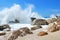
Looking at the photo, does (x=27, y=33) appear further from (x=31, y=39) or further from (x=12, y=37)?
(x=31, y=39)

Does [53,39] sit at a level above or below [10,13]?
below

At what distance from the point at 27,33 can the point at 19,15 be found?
16951 mm

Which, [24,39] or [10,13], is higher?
[10,13]

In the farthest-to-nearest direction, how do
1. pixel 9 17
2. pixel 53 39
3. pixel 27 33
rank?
pixel 9 17
pixel 27 33
pixel 53 39

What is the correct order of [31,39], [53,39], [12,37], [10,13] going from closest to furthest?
1. [53,39]
2. [31,39]
3. [12,37]
4. [10,13]

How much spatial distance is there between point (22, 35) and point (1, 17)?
1623 centimetres

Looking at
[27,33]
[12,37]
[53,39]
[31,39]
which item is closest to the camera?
[53,39]

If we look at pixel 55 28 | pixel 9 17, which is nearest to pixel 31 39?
pixel 55 28

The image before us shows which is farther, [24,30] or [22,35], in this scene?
[24,30]

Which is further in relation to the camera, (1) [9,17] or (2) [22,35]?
(1) [9,17]

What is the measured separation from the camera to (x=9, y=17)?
2298 centimetres

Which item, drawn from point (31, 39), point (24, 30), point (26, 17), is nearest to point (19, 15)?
point (26, 17)

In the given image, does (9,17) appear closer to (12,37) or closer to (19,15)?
(19,15)

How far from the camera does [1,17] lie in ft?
77.8
